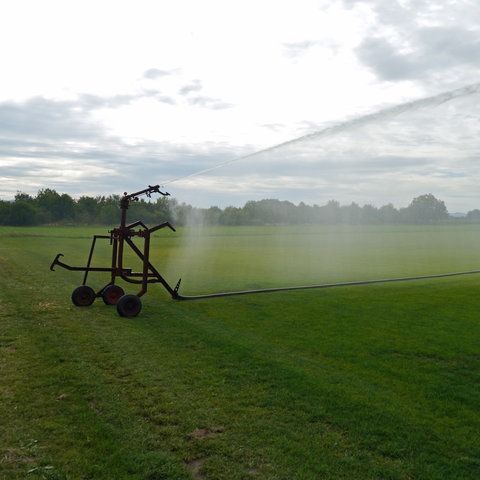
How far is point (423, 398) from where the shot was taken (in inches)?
288

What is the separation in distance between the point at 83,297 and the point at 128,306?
2.16m

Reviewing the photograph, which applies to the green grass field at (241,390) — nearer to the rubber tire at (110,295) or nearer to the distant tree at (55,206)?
the rubber tire at (110,295)

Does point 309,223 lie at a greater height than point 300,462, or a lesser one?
greater

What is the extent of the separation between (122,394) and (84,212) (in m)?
120

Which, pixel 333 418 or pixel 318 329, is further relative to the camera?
pixel 318 329

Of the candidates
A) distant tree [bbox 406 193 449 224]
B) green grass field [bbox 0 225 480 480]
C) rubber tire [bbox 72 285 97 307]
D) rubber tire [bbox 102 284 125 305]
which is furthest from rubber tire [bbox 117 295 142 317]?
distant tree [bbox 406 193 449 224]

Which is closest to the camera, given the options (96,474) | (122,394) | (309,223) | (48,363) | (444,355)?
(96,474)

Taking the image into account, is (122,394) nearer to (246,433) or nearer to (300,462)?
(246,433)

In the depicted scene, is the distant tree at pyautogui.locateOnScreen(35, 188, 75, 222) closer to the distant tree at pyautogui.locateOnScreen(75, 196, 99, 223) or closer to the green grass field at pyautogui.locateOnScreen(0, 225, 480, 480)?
the distant tree at pyautogui.locateOnScreen(75, 196, 99, 223)

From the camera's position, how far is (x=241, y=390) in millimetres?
7551

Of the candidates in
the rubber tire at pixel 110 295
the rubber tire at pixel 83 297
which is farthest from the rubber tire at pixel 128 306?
the rubber tire at pixel 83 297

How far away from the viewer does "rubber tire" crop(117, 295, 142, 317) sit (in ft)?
43.1

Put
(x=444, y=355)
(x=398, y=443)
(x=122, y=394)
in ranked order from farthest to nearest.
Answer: (x=444, y=355)
(x=122, y=394)
(x=398, y=443)

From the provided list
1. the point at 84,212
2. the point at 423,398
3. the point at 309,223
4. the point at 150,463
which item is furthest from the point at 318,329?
the point at 84,212
